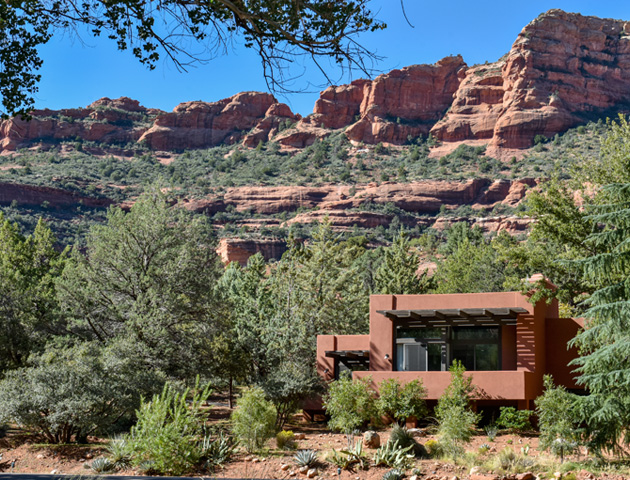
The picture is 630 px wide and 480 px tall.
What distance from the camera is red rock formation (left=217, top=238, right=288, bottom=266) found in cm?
9175

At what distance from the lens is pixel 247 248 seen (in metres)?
93.8

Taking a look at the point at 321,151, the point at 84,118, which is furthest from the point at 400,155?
the point at 84,118

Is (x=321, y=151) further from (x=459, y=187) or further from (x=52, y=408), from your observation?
(x=52, y=408)

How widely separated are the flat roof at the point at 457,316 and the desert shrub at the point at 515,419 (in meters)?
3.15

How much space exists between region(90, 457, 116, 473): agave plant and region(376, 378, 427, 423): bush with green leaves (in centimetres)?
954

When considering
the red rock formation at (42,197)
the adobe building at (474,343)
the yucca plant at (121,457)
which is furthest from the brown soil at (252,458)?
the red rock formation at (42,197)

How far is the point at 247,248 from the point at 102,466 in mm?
79187

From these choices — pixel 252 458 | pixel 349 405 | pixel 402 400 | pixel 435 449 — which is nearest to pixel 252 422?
pixel 252 458

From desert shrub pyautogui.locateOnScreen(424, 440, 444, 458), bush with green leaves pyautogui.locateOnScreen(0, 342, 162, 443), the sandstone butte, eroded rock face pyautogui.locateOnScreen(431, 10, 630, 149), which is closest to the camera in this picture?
desert shrub pyautogui.locateOnScreen(424, 440, 444, 458)

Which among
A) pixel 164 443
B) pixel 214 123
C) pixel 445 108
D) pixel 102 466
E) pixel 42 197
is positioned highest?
pixel 445 108

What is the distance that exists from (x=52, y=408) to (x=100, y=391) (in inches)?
51.4

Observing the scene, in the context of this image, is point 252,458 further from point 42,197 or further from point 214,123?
point 214,123

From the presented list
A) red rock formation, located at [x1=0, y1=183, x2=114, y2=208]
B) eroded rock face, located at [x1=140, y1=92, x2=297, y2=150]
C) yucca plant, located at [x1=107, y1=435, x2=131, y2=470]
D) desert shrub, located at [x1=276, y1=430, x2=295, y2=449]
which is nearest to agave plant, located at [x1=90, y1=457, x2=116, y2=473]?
yucca plant, located at [x1=107, y1=435, x2=131, y2=470]

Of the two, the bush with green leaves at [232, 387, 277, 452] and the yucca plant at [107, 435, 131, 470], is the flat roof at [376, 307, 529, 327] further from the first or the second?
the yucca plant at [107, 435, 131, 470]
